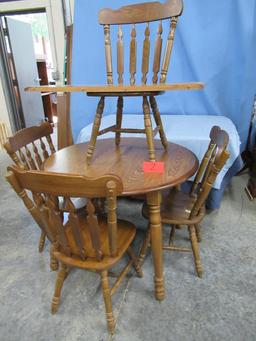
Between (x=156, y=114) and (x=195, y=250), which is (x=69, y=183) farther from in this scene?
(x=195, y=250)

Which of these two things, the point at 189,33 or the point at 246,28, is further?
the point at 189,33

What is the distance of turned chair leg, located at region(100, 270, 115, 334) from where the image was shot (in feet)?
3.86

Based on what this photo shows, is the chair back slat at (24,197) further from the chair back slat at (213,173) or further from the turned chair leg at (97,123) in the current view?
the chair back slat at (213,173)

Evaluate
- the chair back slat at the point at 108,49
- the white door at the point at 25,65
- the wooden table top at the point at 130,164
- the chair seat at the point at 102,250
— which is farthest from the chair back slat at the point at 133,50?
the white door at the point at 25,65

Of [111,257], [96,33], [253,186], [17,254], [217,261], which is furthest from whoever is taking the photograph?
[96,33]

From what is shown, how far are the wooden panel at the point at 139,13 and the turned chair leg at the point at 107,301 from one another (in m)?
1.37

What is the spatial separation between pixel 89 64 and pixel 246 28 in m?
1.50

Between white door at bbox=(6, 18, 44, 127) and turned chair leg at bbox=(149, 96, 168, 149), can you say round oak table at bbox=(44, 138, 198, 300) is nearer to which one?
turned chair leg at bbox=(149, 96, 168, 149)

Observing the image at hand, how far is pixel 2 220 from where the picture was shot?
7.16 feet

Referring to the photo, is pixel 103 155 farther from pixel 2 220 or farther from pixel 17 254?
pixel 2 220

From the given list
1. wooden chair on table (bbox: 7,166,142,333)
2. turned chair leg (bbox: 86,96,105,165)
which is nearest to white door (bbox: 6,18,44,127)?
turned chair leg (bbox: 86,96,105,165)

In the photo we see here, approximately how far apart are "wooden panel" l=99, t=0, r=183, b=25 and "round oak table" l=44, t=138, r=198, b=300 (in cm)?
74

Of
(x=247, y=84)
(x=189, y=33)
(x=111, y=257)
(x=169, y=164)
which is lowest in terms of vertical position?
(x=111, y=257)

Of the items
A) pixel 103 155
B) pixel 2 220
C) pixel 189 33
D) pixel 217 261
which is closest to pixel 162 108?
pixel 189 33
